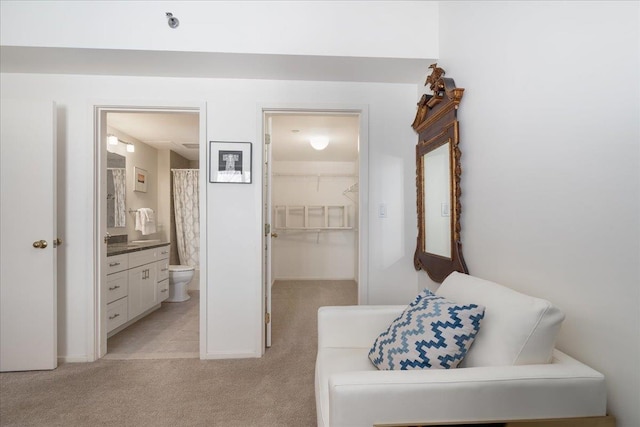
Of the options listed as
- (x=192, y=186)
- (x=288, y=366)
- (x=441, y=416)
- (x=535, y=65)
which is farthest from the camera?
(x=192, y=186)

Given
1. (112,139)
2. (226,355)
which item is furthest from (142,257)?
(226,355)

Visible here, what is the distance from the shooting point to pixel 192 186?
4719 millimetres

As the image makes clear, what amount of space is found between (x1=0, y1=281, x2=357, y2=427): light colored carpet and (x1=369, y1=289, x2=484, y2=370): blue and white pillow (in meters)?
0.84

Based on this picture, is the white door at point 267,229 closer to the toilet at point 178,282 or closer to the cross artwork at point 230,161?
the cross artwork at point 230,161

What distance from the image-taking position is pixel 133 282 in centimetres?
312

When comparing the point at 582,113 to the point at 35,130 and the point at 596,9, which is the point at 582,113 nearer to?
the point at 596,9

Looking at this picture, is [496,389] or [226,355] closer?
[496,389]

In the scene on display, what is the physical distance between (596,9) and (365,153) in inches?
58.9

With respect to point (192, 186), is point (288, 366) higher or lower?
lower

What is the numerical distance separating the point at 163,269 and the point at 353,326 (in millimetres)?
3059

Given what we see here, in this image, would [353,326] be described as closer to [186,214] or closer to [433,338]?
[433,338]

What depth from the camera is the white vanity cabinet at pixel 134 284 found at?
278cm

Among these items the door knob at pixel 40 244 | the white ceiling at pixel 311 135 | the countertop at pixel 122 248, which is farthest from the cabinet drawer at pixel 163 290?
the white ceiling at pixel 311 135

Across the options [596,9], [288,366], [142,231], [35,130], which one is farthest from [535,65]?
[142,231]
